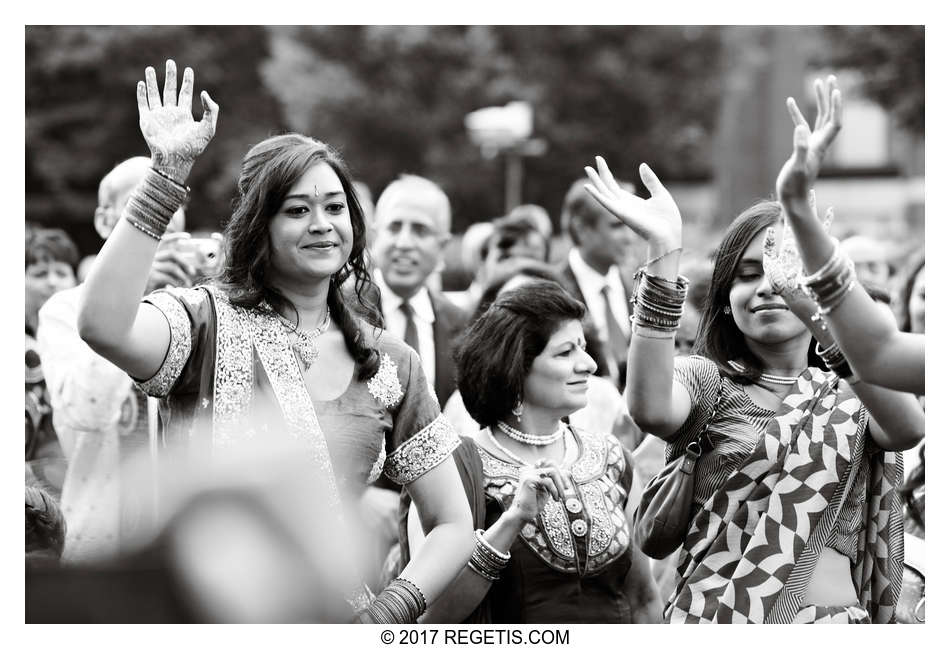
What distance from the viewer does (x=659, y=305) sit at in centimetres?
281

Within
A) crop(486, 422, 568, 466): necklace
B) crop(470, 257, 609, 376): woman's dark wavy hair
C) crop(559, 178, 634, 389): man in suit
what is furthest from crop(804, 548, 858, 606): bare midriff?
crop(559, 178, 634, 389): man in suit

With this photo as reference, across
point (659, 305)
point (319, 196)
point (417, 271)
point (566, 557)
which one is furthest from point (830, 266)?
point (417, 271)

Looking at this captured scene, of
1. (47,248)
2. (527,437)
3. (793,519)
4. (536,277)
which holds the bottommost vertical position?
(793,519)

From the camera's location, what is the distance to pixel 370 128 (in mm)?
24719

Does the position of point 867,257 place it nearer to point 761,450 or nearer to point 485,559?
point 761,450

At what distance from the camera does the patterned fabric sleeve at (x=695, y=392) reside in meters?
3.05

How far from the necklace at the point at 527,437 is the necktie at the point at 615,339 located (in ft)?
5.92

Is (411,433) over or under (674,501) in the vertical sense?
over

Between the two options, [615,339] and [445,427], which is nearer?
[445,427]

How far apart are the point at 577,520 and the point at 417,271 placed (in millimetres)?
2043

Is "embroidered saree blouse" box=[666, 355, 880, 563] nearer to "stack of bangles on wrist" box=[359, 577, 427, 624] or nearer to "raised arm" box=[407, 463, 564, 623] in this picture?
"raised arm" box=[407, 463, 564, 623]
